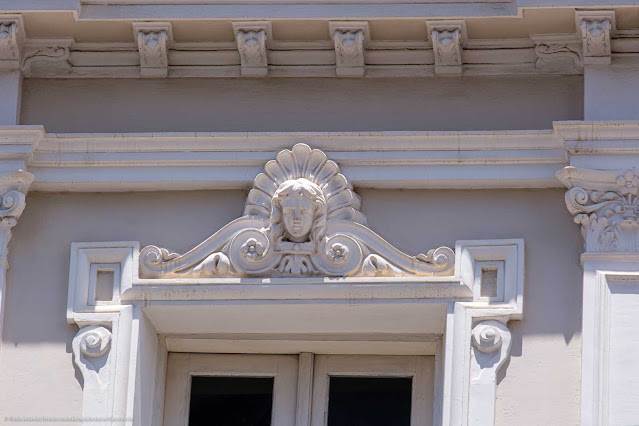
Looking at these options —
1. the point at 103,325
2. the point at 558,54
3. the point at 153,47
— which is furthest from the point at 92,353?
the point at 558,54

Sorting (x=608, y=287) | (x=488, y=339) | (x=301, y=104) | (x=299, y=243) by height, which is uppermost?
(x=301, y=104)

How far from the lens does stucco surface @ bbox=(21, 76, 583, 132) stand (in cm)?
1462

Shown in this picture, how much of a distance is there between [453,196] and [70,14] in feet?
8.20

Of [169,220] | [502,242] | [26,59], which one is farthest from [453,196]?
[26,59]

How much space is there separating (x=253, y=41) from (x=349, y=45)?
0.57 m

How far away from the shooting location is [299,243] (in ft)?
46.8

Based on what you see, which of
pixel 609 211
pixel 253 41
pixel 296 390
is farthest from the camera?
pixel 253 41

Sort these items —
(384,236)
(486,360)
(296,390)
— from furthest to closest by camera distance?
1. (296,390)
2. (384,236)
3. (486,360)

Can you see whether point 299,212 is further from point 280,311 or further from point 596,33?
point 596,33

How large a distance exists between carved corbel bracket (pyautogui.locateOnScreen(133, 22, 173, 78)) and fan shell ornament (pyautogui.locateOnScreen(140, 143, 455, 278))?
990 millimetres

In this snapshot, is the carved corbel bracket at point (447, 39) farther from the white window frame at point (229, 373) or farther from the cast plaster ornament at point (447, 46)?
the white window frame at point (229, 373)

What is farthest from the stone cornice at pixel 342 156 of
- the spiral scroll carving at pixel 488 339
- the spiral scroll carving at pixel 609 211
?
the spiral scroll carving at pixel 488 339

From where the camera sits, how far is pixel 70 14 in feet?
48.2

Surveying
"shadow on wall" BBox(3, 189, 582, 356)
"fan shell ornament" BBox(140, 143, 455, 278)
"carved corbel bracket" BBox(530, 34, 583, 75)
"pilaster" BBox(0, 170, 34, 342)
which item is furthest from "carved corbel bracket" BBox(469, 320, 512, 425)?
"pilaster" BBox(0, 170, 34, 342)
